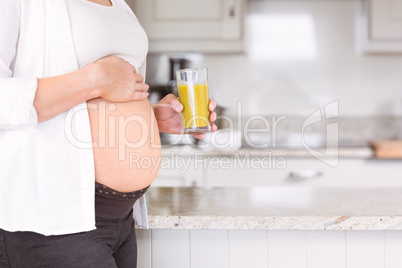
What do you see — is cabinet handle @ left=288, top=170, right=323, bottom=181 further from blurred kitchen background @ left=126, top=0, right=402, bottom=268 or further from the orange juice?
the orange juice

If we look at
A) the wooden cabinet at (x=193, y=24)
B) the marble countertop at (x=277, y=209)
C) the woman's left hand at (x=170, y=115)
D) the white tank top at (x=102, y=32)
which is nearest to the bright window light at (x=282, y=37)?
the wooden cabinet at (x=193, y=24)

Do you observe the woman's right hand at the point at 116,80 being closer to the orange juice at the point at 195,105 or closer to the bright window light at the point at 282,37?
the orange juice at the point at 195,105

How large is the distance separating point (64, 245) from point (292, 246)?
565 mm

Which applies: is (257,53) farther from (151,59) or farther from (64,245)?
(64,245)

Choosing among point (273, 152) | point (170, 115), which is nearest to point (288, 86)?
point (273, 152)

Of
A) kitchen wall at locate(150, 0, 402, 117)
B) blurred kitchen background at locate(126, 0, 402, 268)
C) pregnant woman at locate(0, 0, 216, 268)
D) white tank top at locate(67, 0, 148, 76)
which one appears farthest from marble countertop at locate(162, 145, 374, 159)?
pregnant woman at locate(0, 0, 216, 268)

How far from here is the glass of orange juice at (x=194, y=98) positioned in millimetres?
1077

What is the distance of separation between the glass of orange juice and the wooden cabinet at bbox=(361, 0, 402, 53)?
1903 mm

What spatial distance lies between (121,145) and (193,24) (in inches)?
76.2

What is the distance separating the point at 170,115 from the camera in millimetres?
1186

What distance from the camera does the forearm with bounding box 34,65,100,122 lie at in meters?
0.76

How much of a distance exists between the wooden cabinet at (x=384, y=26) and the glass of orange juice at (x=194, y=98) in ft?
6.24

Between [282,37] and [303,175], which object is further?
[282,37]

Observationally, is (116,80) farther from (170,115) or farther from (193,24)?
(193,24)
